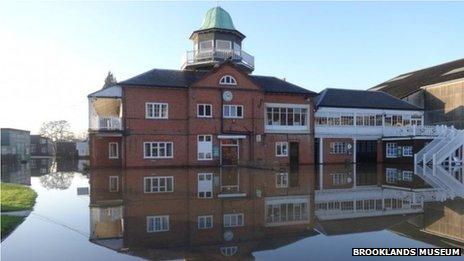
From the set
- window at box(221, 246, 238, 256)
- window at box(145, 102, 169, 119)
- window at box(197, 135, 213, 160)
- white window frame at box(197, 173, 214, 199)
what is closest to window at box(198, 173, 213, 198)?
white window frame at box(197, 173, 214, 199)

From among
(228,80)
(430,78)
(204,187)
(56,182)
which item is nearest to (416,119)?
(430,78)

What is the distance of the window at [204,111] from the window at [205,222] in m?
19.4

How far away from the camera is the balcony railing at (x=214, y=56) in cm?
3297

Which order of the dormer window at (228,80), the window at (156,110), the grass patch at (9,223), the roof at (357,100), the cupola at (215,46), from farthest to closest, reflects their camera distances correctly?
the roof at (357,100) → the cupola at (215,46) → the dormer window at (228,80) → the window at (156,110) → the grass patch at (9,223)

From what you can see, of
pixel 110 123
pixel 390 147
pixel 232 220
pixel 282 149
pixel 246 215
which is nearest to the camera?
pixel 232 220

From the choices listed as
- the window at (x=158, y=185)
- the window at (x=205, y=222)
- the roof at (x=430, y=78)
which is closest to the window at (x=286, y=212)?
the window at (x=205, y=222)

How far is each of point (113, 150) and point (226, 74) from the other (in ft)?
34.2

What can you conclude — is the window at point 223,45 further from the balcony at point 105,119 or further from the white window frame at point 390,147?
the white window frame at point 390,147

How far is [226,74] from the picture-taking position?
3017 cm

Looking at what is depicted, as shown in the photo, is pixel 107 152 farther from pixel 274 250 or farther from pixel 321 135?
pixel 274 250

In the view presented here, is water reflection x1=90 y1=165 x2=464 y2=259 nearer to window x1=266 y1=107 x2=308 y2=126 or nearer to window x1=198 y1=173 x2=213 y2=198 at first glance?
window x1=198 y1=173 x2=213 y2=198

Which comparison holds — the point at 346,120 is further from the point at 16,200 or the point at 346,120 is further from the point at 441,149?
the point at 16,200

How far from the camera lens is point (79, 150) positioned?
200 ft

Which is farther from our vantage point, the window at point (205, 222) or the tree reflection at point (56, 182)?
the tree reflection at point (56, 182)
